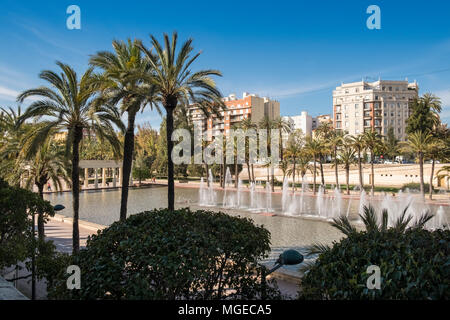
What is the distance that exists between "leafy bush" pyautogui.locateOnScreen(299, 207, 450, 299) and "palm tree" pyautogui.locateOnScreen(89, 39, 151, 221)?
9301 millimetres

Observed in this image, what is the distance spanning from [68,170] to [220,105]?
7063 millimetres

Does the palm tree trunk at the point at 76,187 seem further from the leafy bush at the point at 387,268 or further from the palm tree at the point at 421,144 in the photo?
the palm tree at the point at 421,144

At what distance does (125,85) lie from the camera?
41.4 feet

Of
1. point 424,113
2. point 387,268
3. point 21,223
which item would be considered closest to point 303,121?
point 424,113

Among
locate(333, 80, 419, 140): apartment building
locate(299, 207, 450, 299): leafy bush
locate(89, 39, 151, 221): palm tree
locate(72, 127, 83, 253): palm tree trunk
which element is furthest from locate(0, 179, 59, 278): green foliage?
locate(333, 80, 419, 140): apartment building

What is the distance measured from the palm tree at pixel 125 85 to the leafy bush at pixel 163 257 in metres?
7.22

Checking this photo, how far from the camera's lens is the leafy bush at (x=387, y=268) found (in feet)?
10.8

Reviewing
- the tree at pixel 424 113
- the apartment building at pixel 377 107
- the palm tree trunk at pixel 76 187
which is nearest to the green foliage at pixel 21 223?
the palm tree trunk at pixel 76 187

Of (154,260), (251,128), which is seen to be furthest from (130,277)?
(251,128)

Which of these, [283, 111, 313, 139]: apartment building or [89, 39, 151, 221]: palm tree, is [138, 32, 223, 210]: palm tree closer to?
[89, 39, 151, 221]: palm tree

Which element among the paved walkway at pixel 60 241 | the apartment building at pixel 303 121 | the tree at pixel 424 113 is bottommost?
the paved walkway at pixel 60 241

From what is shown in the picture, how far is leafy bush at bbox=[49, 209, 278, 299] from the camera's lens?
13.1 feet
